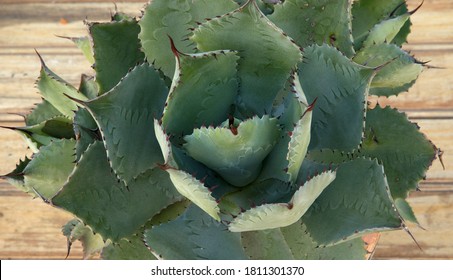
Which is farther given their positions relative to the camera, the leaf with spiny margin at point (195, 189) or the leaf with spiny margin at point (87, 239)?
the leaf with spiny margin at point (87, 239)

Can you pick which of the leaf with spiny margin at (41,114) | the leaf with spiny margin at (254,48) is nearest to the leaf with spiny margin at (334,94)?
the leaf with spiny margin at (254,48)

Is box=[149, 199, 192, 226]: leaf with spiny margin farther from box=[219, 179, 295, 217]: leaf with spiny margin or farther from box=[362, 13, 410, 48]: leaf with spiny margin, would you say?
box=[362, 13, 410, 48]: leaf with spiny margin

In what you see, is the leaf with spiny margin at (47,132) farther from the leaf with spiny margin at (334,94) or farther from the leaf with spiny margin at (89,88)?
the leaf with spiny margin at (334,94)

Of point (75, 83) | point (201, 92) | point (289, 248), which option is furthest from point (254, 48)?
point (75, 83)

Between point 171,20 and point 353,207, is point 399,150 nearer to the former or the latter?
point 353,207
